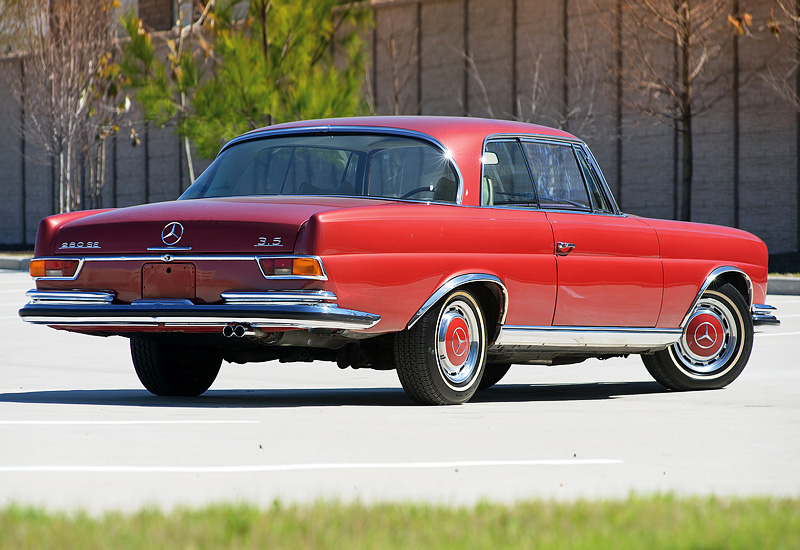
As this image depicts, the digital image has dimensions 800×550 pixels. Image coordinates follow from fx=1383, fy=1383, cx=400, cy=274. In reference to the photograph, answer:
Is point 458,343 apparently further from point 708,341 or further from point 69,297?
point 708,341

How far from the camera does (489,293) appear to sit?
8094mm

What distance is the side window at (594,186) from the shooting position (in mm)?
9039

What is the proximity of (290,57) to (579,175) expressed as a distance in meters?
22.1

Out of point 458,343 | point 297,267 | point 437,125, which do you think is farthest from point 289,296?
point 437,125

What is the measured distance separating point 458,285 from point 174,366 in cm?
215

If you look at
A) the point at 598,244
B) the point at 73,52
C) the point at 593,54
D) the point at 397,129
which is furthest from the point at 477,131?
the point at 73,52

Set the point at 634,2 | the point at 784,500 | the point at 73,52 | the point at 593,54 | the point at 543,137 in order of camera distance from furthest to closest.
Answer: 1. the point at 73,52
2. the point at 593,54
3. the point at 634,2
4. the point at 543,137
5. the point at 784,500

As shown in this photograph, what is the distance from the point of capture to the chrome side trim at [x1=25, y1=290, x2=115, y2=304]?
7.53 metres

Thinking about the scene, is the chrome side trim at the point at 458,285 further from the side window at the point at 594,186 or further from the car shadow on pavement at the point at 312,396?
A: the side window at the point at 594,186

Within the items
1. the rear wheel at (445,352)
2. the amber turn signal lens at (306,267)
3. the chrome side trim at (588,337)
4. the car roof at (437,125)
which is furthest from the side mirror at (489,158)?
the amber turn signal lens at (306,267)

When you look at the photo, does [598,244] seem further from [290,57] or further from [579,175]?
[290,57]

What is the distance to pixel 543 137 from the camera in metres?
8.84

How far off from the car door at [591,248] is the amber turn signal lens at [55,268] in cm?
281

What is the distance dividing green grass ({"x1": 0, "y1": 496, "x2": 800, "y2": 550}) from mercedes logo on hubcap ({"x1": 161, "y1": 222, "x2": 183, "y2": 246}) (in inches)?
123
